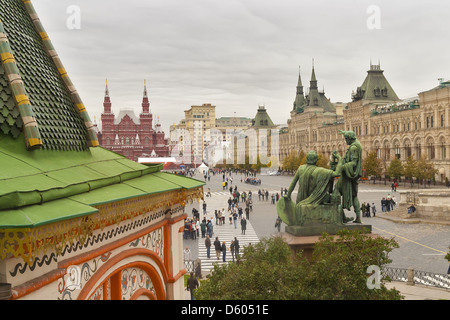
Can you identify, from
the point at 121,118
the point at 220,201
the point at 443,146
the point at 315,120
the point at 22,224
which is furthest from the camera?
the point at 121,118

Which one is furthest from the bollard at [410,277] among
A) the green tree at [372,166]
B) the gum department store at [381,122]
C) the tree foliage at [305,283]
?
the green tree at [372,166]

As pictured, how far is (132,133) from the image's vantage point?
343 ft

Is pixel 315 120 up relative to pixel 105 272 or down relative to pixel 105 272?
up

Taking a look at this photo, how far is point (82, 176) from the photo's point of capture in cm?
408

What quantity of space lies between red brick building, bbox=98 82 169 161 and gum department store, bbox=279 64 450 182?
33.8 m

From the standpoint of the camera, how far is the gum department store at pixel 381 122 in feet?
184

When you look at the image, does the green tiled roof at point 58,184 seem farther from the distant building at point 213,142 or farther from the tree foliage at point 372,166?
the distant building at point 213,142

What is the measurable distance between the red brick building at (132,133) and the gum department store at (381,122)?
111 feet

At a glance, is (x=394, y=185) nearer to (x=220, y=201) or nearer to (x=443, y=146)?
(x=443, y=146)

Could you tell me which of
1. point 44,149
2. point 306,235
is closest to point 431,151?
point 306,235

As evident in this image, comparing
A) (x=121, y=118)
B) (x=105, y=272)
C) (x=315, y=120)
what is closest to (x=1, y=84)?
(x=105, y=272)

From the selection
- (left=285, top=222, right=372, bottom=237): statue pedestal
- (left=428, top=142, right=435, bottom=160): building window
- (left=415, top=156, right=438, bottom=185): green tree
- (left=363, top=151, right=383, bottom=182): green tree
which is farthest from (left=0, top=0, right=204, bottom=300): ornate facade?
(left=428, top=142, right=435, bottom=160): building window

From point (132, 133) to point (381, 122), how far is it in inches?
2257

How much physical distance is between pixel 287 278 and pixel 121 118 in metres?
102
